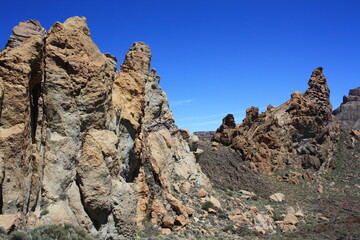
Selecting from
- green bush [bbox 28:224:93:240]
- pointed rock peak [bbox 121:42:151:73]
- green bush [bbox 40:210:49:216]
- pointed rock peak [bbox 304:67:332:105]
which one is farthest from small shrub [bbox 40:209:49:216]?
pointed rock peak [bbox 304:67:332:105]

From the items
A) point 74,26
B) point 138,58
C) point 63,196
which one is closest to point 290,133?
point 138,58

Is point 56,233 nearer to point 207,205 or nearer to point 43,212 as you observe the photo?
point 43,212

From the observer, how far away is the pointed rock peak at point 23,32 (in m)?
10.9

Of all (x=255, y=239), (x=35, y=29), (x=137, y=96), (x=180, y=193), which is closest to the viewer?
(x=35, y=29)

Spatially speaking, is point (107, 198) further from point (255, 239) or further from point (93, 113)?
point (255, 239)

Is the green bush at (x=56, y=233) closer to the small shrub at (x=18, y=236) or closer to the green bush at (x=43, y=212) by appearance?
the small shrub at (x=18, y=236)

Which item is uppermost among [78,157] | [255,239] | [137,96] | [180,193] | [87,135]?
[137,96]

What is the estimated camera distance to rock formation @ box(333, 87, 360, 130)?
128 meters

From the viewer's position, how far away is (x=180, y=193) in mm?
24016

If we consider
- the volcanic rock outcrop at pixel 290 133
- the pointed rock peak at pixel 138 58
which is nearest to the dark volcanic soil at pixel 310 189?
the volcanic rock outcrop at pixel 290 133

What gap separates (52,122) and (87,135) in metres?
1.61

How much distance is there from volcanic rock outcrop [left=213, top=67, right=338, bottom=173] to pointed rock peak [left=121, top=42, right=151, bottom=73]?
96.9ft

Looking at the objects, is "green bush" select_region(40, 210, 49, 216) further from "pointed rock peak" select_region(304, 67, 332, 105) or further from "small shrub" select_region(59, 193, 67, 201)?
"pointed rock peak" select_region(304, 67, 332, 105)

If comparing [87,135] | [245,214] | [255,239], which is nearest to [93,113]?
[87,135]
